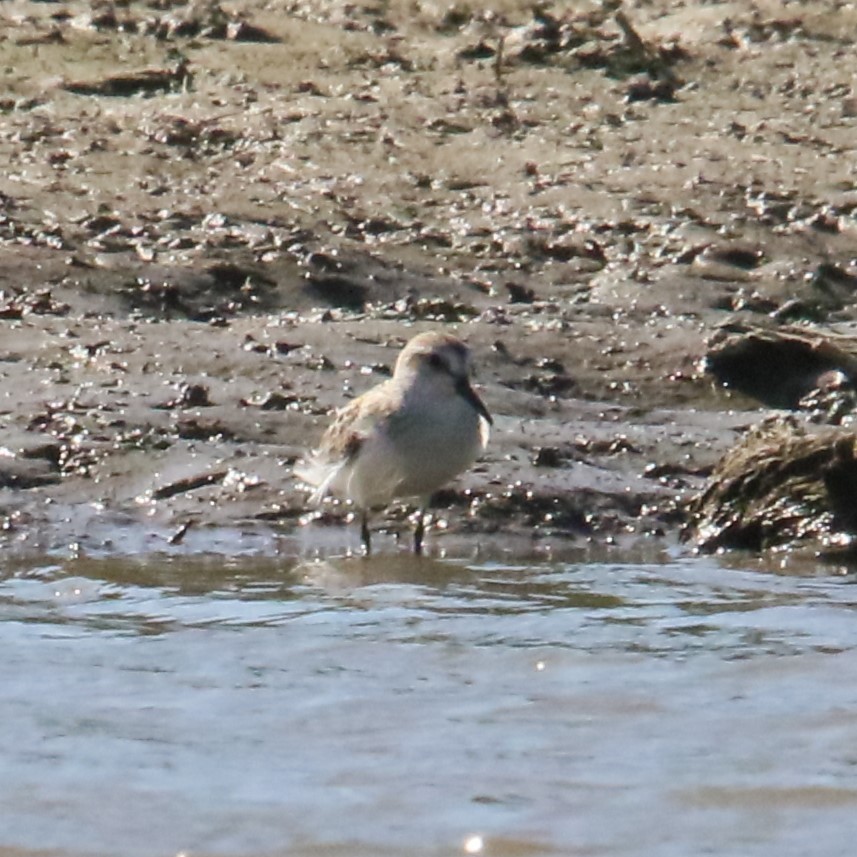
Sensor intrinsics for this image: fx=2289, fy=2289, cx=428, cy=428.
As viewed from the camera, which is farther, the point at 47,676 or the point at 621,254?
the point at 621,254

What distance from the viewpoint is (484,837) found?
4.79 m

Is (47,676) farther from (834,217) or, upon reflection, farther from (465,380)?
(834,217)

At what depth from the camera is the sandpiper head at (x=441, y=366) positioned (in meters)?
7.82

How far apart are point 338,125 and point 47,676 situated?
203 inches

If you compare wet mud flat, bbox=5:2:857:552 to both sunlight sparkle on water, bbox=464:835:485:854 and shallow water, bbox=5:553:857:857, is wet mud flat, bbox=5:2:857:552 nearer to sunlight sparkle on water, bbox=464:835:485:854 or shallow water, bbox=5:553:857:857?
shallow water, bbox=5:553:857:857

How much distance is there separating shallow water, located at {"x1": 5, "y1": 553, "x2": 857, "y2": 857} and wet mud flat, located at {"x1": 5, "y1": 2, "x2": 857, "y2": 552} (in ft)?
2.25

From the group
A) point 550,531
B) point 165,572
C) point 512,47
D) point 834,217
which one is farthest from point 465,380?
point 512,47

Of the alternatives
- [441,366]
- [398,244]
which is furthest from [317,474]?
[398,244]

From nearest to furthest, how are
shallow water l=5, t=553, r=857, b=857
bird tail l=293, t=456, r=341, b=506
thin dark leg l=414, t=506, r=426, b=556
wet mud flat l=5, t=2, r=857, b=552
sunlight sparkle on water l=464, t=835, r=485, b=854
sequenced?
sunlight sparkle on water l=464, t=835, r=485, b=854 < shallow water l=5, t=553, r=857, b=857 < bird tail l=293, t=456, r=341, b=506 < thin dark leg l=414, t=506, r=426, b=556 < wet mud flat l=5, t=2, r=857, b=552

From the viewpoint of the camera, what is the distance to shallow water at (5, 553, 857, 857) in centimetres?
488

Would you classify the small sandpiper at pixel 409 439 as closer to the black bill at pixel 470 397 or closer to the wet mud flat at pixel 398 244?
the black bill at pixel 470 397

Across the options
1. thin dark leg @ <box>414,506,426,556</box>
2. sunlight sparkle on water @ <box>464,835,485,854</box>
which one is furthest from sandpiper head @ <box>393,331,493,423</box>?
sunlight sparkle on water @ <box>464,835,485,854</box>

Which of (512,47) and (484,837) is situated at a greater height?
(512,47)

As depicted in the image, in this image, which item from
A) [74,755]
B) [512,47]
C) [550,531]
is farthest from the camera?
[512,47]
